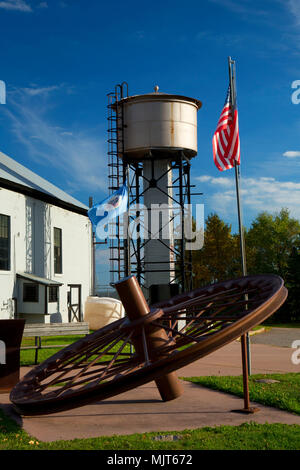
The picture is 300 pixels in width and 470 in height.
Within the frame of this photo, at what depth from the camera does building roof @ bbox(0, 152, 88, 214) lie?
26062 mm

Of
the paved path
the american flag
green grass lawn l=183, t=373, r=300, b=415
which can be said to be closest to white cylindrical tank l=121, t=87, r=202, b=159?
the american flag

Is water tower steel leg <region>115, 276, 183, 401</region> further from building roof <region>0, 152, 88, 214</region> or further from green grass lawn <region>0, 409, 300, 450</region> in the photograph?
building roof <region>0, 152, 88, 214</region>

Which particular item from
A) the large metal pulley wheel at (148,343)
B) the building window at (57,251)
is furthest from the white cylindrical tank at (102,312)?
the large metal pulley wheel at (148,343)

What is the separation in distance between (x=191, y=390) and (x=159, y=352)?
2669mm

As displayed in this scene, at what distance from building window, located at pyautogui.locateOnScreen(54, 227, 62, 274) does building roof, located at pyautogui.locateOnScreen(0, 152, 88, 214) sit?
174cm

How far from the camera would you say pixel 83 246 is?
3456 cm

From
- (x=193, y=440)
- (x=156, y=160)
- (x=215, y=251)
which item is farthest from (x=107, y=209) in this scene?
(x=215, y=251)

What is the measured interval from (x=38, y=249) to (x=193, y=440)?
896 inches

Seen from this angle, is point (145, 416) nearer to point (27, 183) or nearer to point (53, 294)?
point (53, 294)

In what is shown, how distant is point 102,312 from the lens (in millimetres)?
28578

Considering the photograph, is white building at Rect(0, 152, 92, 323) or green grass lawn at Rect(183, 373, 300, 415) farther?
white building at Rect(0, 152, 92, 323)

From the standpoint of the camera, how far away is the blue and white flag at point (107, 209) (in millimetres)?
24844
